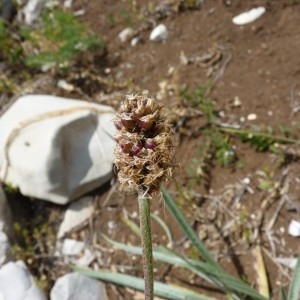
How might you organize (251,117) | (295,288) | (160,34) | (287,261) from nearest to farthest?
(295,288)
(287,261)
(251,117)
(160,34)

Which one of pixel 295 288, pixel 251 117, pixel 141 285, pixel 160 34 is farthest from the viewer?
pixel 160 34

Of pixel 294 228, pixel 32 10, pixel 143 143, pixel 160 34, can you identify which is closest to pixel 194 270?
pixel 294 228

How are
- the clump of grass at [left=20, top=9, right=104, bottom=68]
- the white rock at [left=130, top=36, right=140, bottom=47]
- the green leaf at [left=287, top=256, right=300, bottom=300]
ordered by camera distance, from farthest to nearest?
the white rock at [left=130, top=36, right=140, bottom=47] < the clump of grass at [left=20, top=9, right=104, bottom=68] < the green leaf at [left=287, top=256, right=300, bottom=300]

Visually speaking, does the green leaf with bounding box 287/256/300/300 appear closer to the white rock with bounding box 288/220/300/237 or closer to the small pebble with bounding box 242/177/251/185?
the white rock with bounding box 288/220/300/237

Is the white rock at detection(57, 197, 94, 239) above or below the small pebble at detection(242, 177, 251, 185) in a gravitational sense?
above

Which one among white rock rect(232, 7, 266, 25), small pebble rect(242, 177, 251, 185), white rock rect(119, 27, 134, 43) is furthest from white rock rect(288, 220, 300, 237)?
white rock rect(119, 27, 134, 43)

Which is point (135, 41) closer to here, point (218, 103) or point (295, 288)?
point (218, 103)

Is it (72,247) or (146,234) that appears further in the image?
(72,247)
